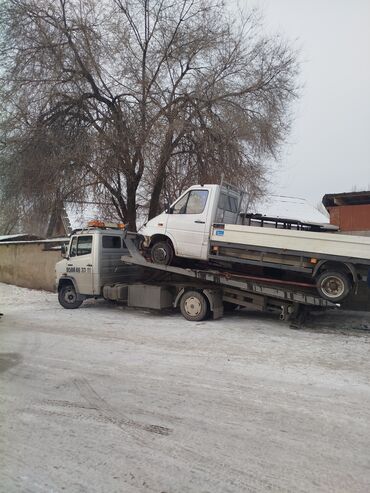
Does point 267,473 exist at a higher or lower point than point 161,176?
lower

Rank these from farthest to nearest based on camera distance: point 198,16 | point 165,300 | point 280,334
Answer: point 198,16 → point 165,300 → point 280,334

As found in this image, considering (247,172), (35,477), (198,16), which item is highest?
(198,16)

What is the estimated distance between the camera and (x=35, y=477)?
134 inches

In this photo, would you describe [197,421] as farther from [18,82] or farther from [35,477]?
[18,82]

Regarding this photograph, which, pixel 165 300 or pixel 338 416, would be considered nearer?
pixel 338 416

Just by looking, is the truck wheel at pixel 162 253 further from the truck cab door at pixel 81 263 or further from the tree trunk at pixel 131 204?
the tree trunk at pixel 131 204

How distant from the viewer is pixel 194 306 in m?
10.5

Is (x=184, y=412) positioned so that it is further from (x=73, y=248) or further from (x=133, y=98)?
(x=133, y=98)

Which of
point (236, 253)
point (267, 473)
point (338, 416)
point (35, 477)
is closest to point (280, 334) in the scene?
point (236, 253)

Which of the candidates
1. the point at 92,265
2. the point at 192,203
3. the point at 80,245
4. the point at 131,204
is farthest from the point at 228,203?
the point at 131,204

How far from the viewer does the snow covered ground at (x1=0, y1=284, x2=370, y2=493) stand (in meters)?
3.44

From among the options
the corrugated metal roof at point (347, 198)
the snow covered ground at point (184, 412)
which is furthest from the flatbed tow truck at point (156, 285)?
the corrugated metal roof at point (347, 198)

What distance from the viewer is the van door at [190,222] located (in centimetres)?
1033

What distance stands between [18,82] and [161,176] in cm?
599
